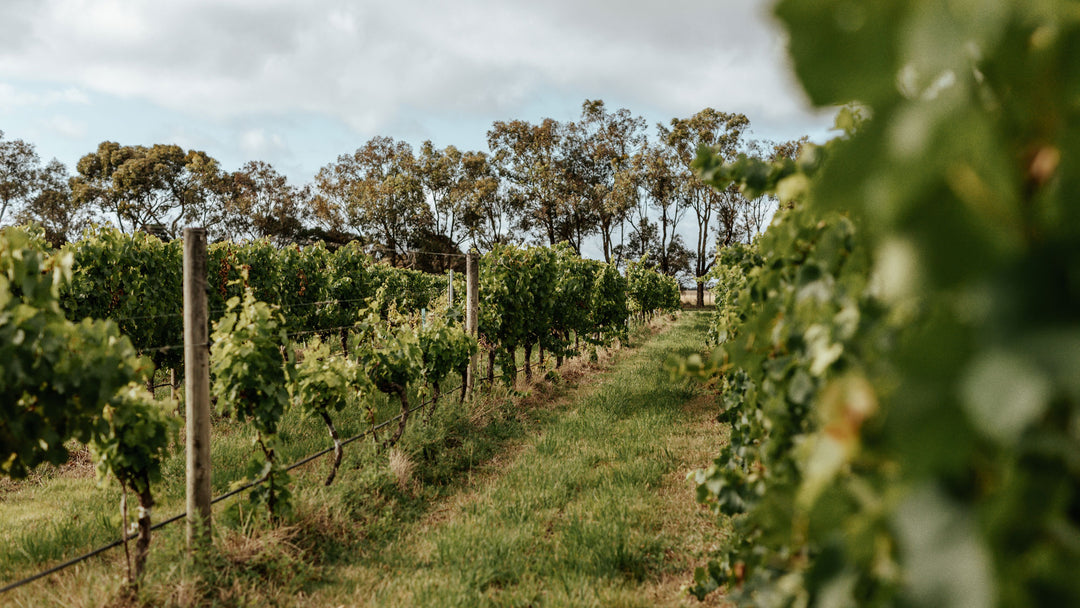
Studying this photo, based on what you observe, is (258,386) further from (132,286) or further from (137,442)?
(132,286)

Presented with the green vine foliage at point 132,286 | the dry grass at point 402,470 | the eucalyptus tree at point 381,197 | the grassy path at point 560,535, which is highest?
the eucalyptus tree at point 381,197

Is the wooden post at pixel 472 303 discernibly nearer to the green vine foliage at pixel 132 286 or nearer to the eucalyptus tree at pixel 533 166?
the green vine foliage at pixel 132 286

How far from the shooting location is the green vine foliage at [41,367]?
2.52 m

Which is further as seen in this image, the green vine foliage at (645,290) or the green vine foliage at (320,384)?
the green vine foliage at (645,290)

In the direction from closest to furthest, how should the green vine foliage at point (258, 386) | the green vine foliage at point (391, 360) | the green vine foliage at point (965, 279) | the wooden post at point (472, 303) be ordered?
1. the green vine foliage at point (965, 279)
2. the green vine foliage at point (258, 386)
3. the green vine foliage at point (391, 360)
4. the wooden post at point (472, 303)

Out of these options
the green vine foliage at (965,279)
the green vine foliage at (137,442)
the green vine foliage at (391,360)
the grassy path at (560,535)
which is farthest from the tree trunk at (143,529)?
the green vine foliage at (965,279)

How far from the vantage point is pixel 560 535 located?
451 cm

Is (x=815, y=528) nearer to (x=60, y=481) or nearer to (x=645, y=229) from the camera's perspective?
(x=60, y=481)

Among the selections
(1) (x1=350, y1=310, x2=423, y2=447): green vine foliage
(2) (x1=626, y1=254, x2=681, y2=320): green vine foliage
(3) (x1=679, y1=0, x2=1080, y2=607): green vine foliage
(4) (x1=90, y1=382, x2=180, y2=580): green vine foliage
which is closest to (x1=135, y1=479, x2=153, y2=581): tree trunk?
(4) (x1=90, y1=382, x2=180, y2=580): green vine foliage

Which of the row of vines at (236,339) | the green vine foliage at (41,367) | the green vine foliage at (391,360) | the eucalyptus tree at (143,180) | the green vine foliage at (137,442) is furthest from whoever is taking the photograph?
the eucalyptus tree at (143,180)

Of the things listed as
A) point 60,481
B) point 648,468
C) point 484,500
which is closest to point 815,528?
point 484,500

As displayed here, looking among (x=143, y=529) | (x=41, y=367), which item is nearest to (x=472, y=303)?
(x=143, y=529)

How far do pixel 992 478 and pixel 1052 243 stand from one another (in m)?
0.23

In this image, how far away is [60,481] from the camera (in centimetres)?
613
